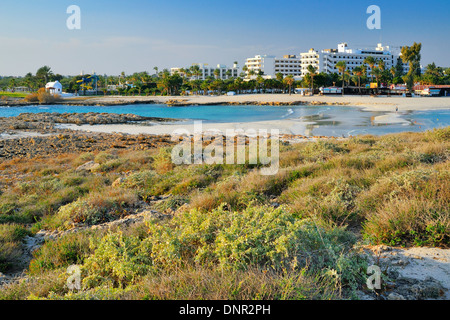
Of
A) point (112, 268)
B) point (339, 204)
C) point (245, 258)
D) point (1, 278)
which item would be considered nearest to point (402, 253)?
point (339, 204)

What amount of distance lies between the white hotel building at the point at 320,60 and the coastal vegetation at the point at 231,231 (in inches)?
5683

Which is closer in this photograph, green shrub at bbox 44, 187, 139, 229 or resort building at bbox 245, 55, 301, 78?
green shrub at bbox 44, 187, 139, 229

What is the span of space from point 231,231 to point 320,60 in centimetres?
15047

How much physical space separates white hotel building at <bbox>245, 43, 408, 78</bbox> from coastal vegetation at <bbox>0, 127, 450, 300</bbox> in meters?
144

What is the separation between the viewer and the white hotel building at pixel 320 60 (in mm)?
145375

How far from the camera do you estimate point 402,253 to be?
4375 millimetres

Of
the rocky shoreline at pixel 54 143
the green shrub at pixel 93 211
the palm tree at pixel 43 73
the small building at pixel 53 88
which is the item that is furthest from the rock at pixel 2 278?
the palm tree at pixel 43 73

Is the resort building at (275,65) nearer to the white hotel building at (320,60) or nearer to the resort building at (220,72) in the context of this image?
the white hotel building at (320,60)

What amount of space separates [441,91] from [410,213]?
101 metres

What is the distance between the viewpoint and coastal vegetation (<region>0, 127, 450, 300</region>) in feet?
10.6

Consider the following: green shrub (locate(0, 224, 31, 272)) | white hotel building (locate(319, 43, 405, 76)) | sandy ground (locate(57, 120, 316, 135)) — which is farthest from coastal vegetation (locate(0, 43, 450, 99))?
green shrub (locate(0, 224, 31, 272))

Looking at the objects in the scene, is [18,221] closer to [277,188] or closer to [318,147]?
[277,188]

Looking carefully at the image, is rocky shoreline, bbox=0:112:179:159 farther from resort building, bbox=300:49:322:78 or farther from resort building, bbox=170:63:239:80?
resort building, bbox=170:63:239:80

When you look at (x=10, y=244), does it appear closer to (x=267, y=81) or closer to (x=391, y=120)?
(x=391, y=120)
